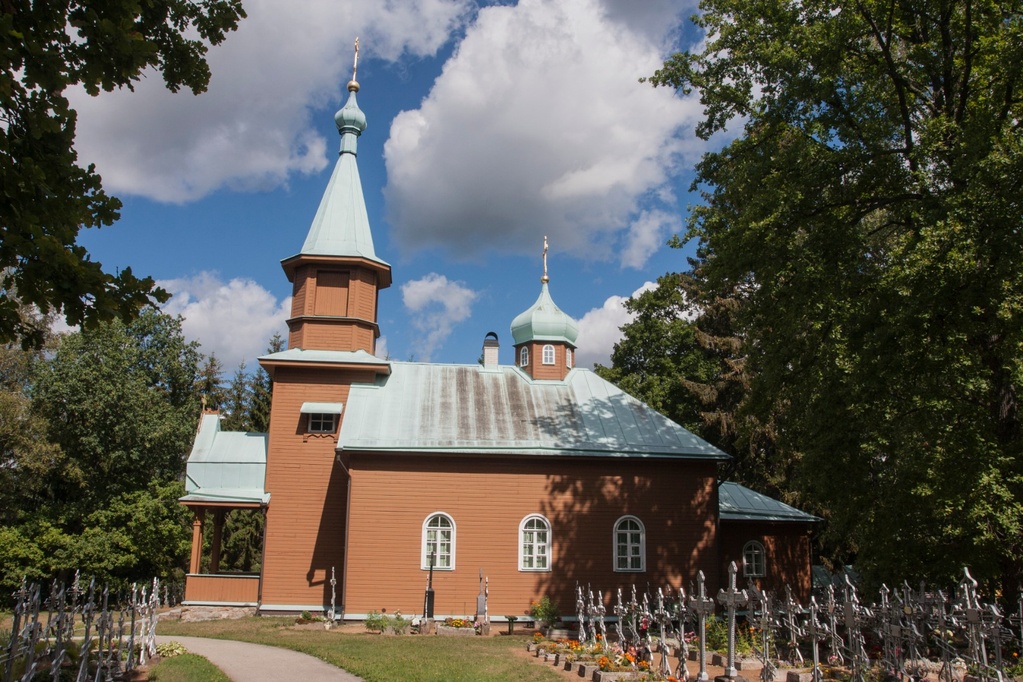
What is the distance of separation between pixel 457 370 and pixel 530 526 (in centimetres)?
600

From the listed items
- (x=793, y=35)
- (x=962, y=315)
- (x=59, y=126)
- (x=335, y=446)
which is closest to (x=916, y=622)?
(x=962, y=315)

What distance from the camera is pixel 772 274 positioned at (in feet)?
49.2

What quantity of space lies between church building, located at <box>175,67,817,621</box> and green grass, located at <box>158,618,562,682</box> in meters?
2.10

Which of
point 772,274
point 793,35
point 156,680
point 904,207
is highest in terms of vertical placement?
point 793,35

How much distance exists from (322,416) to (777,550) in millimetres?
13213

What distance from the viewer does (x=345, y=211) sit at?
23938 mm

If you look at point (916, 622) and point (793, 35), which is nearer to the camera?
point (916, 622)

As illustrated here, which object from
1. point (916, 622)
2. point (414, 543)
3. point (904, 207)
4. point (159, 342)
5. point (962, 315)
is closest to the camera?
point (916, 622)

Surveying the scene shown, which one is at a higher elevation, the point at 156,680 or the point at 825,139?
the point at 825,139

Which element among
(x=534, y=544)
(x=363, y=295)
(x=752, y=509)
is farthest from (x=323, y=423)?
(x=752, y=509)

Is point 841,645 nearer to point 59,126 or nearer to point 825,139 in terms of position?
point 825,139

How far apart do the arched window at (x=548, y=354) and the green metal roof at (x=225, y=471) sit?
28.8 ft

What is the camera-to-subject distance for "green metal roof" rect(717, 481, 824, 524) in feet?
69.6

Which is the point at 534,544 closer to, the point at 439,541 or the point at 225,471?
the point at 439,541
